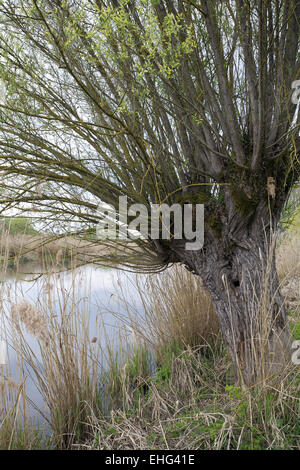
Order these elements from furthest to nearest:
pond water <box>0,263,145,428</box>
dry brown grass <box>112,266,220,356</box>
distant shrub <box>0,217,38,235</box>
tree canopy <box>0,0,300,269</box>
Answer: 1. dry brown grass <box>112,266,220,356</box>
2. distant shrub <box>0,217,38,235</box>
3. pond water <box>0,263,145,428</box>
4. tree canopy <box>0,0,300,269</box>

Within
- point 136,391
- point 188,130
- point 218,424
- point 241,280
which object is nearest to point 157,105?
point 188,130

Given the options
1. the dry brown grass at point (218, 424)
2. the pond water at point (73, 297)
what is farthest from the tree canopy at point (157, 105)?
the dry brown grass at point (218, 424)

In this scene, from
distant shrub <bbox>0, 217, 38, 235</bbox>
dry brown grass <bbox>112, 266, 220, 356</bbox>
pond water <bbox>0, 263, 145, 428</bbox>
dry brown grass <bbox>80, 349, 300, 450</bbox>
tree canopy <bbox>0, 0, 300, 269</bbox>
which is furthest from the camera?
dry brown grass <bbox>112, 266, 220, 356</bbox>

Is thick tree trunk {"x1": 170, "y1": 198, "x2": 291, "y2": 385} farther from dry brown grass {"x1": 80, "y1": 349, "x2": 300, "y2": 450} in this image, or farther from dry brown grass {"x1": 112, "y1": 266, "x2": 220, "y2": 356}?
dry brown grass {"x1": 112, "y1": 266, "x2": 220, "y2": 356}

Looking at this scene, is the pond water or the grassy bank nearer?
the grassy bank

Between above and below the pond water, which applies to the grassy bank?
below

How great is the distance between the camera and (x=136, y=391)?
2604mm

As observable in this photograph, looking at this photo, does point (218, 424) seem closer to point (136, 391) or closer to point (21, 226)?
point (136, 391)

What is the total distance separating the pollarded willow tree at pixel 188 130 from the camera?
71.9 inches

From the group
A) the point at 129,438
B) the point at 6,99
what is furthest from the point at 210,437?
the point at 6,99

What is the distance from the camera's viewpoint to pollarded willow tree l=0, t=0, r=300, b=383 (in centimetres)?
183

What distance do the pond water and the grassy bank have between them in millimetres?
19

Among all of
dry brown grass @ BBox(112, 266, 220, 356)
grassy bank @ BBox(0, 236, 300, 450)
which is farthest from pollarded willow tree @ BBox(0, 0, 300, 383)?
dry brown grass @ BBox(112, 266, 220, 356)
